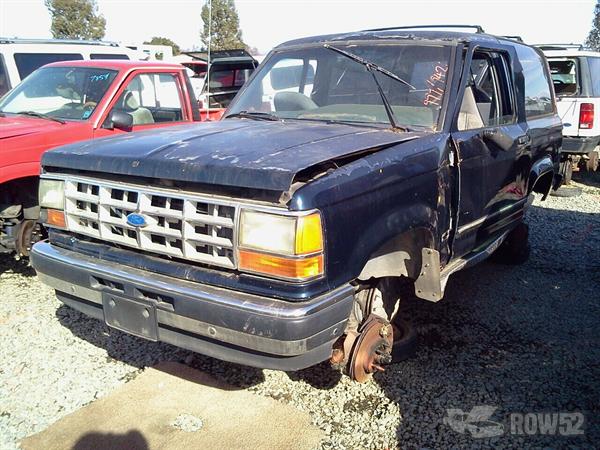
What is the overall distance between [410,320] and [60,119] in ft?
11.9

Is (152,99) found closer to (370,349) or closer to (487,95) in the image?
(487,95)

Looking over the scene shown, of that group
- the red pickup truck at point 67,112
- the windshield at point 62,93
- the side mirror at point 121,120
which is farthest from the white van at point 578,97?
the windshield at point 62,93

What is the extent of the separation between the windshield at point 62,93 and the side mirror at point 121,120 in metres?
0.28

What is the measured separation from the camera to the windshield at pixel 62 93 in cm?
519

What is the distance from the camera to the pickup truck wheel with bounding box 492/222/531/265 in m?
5.27

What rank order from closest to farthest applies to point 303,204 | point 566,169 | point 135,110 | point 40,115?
1. point 303,204
2. point 40,115
3. point 135,110
4. point 566,169

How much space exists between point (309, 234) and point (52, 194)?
5.50 ft

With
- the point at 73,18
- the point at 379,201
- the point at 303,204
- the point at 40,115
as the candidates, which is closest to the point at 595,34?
the point at 73,18

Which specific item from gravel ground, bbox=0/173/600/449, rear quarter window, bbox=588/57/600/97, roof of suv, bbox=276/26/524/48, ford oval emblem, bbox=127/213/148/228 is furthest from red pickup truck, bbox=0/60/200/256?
rear quarter window, bbox=588/57/600/97

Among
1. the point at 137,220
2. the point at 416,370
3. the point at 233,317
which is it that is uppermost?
the point at 137,220

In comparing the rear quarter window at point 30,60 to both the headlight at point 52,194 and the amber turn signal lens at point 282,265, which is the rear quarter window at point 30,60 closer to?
the headlight at point 52,194

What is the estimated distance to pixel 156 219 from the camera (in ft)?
8.68

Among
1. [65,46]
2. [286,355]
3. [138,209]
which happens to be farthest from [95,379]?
[65,46]

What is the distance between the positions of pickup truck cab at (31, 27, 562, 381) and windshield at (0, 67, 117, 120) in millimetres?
1902
